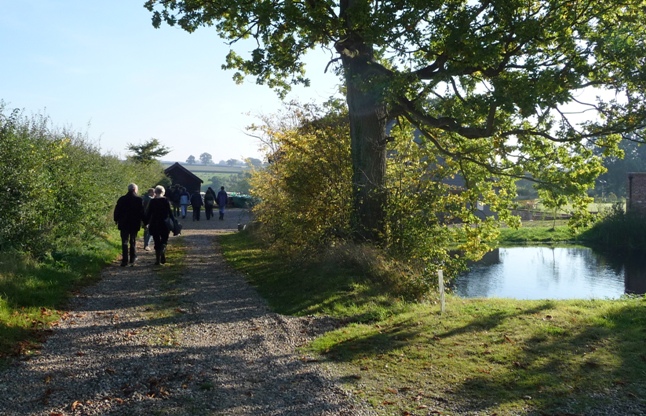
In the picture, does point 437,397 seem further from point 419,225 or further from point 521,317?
point 419,225

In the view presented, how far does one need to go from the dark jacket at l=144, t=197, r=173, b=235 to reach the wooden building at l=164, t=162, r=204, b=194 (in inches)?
1399

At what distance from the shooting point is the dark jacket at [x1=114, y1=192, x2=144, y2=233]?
14484 millimetres

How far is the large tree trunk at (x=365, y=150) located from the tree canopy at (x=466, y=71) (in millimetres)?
23

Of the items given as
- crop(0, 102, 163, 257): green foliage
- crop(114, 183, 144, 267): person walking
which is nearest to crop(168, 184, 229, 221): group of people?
crop(0, 102, 163, 257): green foliage

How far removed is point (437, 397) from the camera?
614 cm

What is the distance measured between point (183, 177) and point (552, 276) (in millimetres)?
32949

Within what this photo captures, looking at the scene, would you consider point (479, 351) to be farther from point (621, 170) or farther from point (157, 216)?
point (621, 170)

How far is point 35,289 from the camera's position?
10.3m

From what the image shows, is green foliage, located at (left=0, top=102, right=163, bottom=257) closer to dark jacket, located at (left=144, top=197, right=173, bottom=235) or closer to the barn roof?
dark jacket, located at (left=144, top=197, right=173, bottom=235)

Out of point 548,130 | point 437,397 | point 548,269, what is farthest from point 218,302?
point 548,269

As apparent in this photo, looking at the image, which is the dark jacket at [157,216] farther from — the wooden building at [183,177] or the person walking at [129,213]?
the wooden building at [183,177]

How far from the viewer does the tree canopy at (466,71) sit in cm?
1095

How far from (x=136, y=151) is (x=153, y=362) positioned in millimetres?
40905

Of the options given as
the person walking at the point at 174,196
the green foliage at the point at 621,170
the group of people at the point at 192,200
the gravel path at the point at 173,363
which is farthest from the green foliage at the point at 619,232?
the green foliage at the point at 621,170
